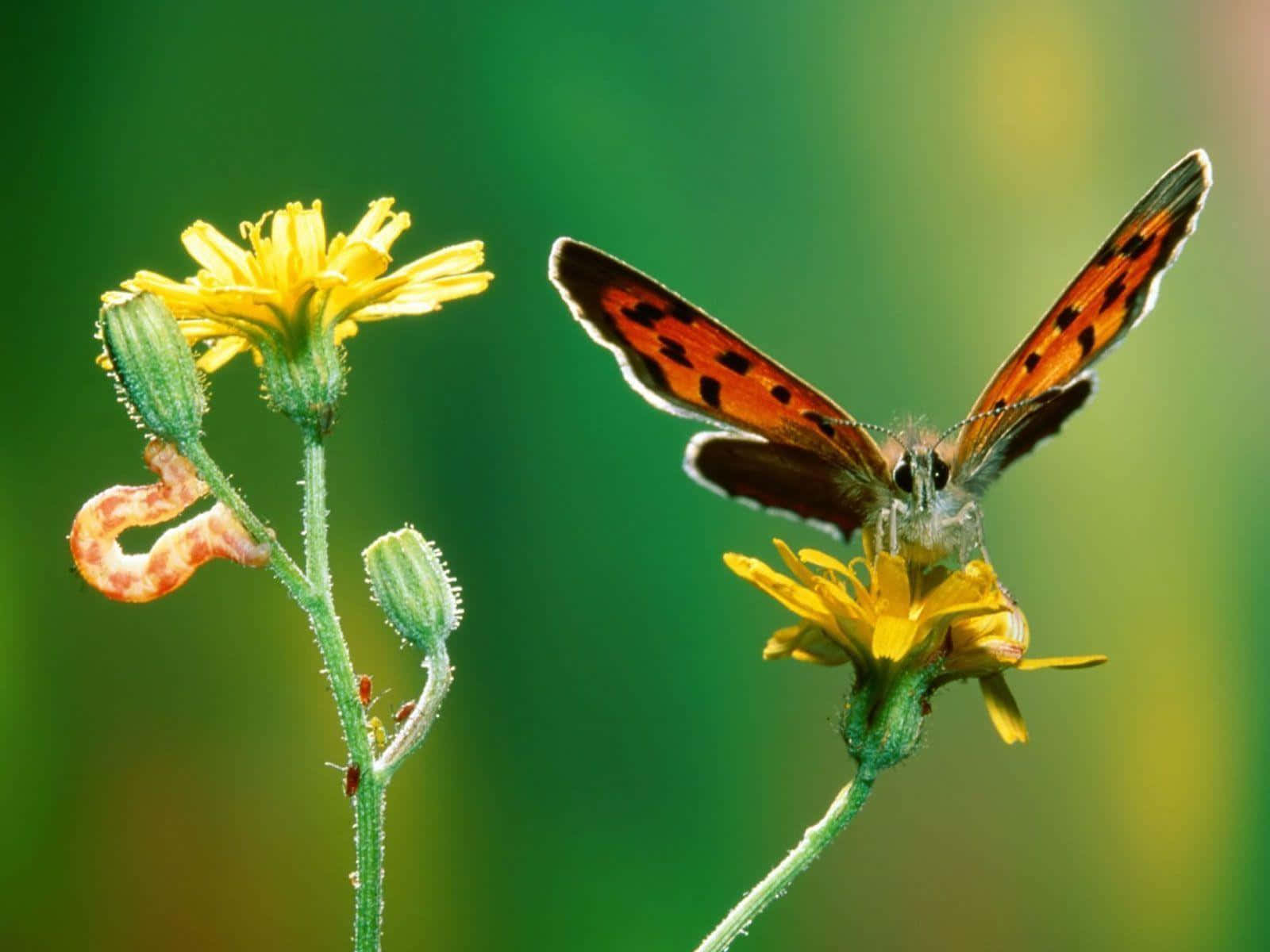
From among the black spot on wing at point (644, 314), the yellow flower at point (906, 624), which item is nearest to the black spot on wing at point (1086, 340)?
the yellow flower at point (906, 624)

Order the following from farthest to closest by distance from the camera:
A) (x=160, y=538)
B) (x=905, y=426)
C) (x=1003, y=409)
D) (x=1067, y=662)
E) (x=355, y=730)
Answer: (x=905, y=426), (x=1003, y=409), (x=1067, y=662), (x=160, y=538), (x=355, y=730)

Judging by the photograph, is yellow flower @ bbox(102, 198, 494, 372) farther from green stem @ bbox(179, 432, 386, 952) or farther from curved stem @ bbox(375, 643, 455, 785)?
curved stem @ bbox(375, 643, 455, 785)

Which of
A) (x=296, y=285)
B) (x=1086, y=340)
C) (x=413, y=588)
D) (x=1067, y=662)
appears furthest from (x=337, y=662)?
(x=1086, y=340)

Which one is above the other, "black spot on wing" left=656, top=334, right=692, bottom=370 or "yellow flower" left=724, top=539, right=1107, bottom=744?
"black spot on wing" left=656, top=334, right=692, bottom=370

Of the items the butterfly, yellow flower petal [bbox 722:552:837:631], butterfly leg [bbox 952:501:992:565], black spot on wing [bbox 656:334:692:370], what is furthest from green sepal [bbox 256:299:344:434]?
butterfly leg [bbox 952:501:992:565]

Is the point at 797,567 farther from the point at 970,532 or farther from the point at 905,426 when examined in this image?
the point at 905,426

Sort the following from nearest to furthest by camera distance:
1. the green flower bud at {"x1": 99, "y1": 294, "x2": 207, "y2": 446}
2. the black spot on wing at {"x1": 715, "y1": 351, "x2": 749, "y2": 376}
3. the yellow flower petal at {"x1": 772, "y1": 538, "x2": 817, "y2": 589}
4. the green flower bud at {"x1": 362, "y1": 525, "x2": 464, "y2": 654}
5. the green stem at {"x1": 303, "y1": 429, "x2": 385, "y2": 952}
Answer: the green stem at {"x1": 303, "y1": 429, "x2": 385, "y2": 952}, the green flower bud at {"x1": 99, "y1": 294, "x2": 207, "y2": 446}, the green flower bud at {"x1": 362, "y1": 525, "x2": 464, "y2": 654}, the yellow flower petal at {"x1": 772, "y1": 538, "x2": 817, "y2": 589}, the black spot on wing at {"x1": 715, "y1": 351, "x2": 749, "y2": 376}
